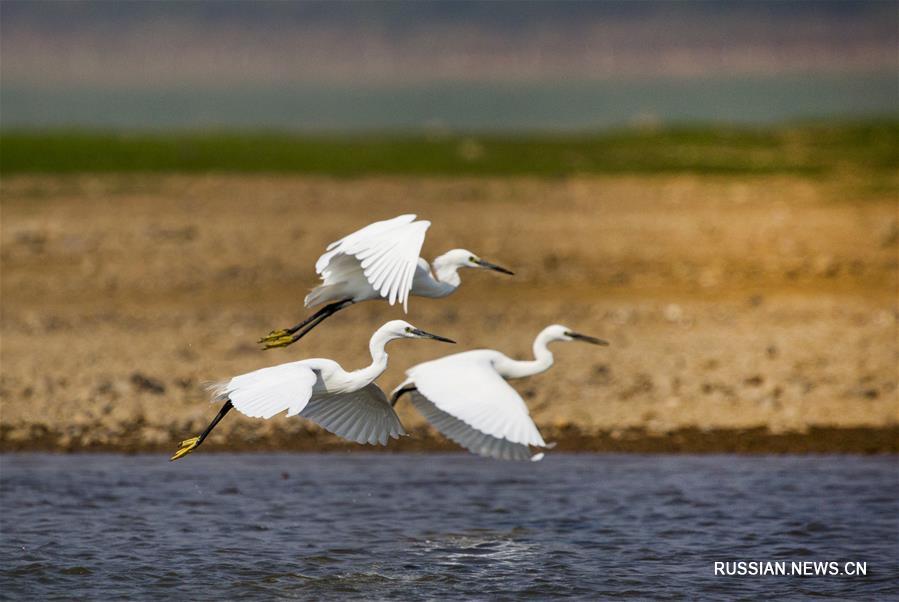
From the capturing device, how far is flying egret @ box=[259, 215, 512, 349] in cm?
904

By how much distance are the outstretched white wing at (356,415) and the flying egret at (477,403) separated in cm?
15

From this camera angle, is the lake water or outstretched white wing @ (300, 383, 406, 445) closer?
the lake water

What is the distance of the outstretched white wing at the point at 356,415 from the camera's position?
10086mm

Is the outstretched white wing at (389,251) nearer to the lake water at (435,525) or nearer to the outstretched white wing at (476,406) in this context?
the outstretched white wing at (476,406)

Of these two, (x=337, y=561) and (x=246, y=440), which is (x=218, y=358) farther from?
(x=337, y=561)

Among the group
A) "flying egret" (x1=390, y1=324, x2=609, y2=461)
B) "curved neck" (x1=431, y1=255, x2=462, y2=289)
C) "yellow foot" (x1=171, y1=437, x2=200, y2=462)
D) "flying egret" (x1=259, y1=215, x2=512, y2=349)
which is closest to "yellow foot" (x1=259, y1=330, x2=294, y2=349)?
"flying egret" (x1=259, y1=215, x2=512, y2=349)

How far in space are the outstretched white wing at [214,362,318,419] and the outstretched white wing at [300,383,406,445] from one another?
2.68ft

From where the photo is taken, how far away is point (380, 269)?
9.09 metres

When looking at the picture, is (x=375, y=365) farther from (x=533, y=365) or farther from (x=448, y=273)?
(x=533, y=365)

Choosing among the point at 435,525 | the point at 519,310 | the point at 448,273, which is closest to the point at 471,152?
the point at 519,310

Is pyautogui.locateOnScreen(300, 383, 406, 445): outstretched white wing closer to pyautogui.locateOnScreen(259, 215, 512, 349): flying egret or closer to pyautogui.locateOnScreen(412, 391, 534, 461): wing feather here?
pyautogui.locateOnScreen(412, 391, 534, 461): wing feather

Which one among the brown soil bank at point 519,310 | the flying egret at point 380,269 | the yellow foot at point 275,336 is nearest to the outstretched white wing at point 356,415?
the flying egret at point 380,269

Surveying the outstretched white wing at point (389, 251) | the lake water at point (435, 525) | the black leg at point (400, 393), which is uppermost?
the outstretched white wing at point (389, 251)

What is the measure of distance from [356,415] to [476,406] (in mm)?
1091
